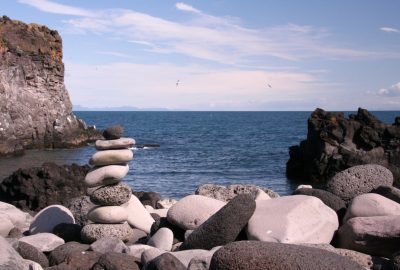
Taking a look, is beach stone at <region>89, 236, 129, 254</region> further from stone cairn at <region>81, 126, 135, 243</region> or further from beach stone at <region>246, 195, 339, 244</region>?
beach stone at <region>246, 195, 339, 244</region>

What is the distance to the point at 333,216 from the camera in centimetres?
1012

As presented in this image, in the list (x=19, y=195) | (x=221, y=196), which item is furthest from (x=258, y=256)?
(x=19, y=195)

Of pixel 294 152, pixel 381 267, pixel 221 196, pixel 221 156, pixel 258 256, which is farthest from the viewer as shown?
pixel 221 156

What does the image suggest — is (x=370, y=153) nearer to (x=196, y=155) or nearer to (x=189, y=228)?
(x=196, y=155)

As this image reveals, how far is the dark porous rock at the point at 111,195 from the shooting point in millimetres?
11594

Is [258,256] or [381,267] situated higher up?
[258,256]

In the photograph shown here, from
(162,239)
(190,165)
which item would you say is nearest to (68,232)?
(162,239)

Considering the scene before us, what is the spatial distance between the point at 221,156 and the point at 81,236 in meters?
37.4

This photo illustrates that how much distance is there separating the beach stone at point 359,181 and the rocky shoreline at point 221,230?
20 millimetres

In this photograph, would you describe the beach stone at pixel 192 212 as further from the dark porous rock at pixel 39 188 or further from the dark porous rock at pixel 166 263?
the dark porous rock at pixel 39 188

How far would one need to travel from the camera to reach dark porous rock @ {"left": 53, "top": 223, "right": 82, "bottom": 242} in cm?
1191

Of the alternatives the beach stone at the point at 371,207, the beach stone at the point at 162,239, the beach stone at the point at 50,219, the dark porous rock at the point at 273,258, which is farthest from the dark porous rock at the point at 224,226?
the beach stone at the point at 50,219

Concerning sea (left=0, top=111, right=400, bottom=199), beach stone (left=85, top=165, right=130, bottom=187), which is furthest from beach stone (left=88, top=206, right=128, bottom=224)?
sea (left=0, top=111, right=400, bottom=199)

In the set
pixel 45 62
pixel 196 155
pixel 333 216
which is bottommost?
pixel 196 155
